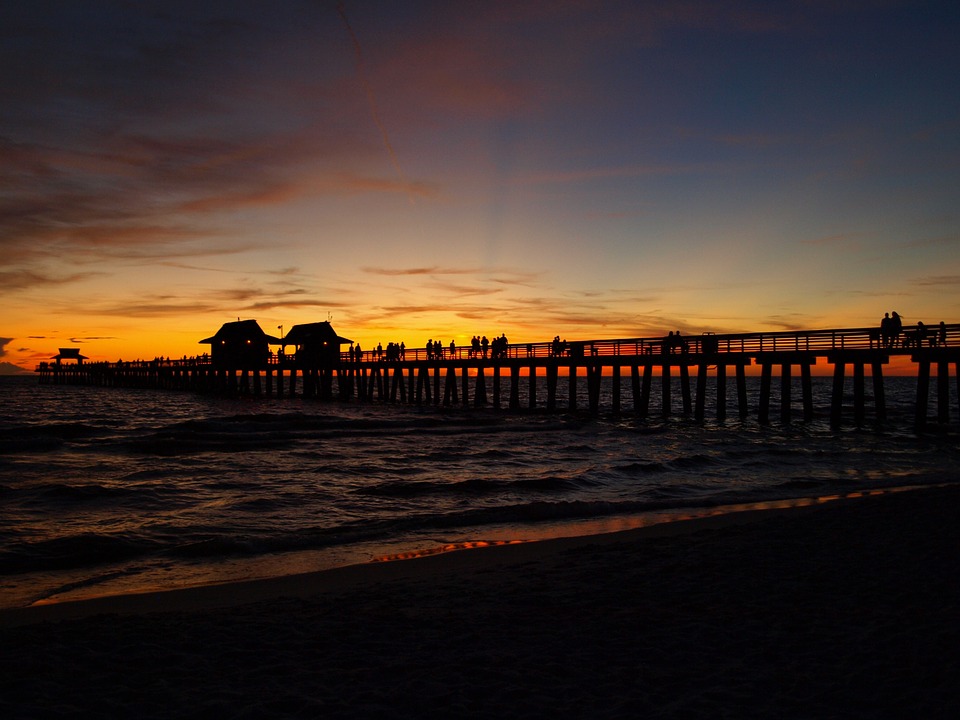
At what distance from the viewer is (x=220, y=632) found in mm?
5953

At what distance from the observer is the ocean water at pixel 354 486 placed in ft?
31.3

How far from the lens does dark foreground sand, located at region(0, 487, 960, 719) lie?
436cm

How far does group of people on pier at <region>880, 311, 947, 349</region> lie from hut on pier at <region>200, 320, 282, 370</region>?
160 feet

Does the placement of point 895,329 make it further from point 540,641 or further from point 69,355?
point 69,355

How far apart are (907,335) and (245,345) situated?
53322 millimetres

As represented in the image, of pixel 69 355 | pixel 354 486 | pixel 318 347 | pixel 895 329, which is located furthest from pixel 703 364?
pixel 69 355

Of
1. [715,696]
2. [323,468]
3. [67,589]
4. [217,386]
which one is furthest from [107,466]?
[217,386]

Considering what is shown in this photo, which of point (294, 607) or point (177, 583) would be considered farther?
point (177, 583)

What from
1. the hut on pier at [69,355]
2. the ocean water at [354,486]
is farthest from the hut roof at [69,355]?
the ocean water at [354,486]

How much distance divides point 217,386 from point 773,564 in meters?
74.1

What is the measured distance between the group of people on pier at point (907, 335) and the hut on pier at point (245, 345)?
1914 inches

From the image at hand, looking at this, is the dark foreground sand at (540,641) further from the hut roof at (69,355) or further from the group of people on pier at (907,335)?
the hut roof at (69,355)

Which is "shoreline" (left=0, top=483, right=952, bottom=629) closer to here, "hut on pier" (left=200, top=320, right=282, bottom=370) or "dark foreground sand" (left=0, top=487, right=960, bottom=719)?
"dark foreground sand" (left=0, top=487, right=960, bottom=719)

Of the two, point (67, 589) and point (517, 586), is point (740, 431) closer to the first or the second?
point (517, 586)
